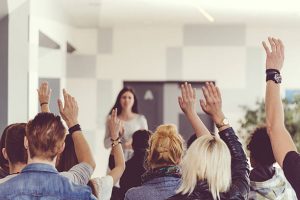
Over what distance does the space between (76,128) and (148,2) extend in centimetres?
491

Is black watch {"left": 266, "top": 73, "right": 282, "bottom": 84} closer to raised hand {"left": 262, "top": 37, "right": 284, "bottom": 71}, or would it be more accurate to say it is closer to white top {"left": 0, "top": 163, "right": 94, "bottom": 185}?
raised hand {"left": 262, "top": 37, "right": 284, "bottom": 71}

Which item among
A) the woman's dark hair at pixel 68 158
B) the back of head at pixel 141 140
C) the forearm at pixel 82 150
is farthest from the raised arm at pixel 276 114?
the back of head at pixel 141 140

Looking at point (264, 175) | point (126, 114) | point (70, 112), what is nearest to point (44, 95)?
point (70, 112)

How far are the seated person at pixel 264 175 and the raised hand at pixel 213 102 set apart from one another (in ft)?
1.65

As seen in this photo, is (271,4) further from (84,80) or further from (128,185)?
(128,185)

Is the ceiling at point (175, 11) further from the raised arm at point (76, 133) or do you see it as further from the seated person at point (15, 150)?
the seated person at point (15, 150)

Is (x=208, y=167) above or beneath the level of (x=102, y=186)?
above

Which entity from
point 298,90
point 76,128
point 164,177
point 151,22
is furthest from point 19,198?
point 298,90

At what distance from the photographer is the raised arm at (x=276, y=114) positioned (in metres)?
1.68

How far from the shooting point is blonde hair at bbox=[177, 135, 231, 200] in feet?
7.07

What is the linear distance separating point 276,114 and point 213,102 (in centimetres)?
67

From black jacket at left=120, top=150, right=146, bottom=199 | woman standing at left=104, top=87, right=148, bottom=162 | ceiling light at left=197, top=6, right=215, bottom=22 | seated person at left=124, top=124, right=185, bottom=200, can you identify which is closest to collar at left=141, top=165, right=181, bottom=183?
seated person at left=124, top=124, right=185, bottom=200

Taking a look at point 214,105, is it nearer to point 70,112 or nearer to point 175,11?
point 70,112

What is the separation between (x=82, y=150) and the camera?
2.46 metres
